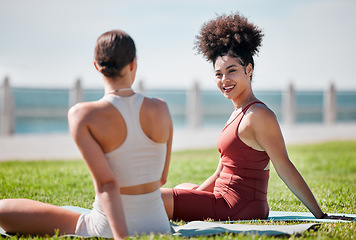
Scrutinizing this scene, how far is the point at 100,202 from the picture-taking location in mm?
2701

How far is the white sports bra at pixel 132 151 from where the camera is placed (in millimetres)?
2729

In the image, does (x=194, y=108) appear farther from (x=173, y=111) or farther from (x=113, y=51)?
(x=113, y=51)

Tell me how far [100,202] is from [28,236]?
2.96 ft

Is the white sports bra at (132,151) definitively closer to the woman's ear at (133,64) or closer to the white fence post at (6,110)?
the woman's ear at (133,64)

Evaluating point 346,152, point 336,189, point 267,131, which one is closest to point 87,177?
point 336,189

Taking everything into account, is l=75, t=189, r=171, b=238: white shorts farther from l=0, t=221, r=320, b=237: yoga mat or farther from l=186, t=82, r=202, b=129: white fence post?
l=186, t=82, r=202, b=129: white fence post

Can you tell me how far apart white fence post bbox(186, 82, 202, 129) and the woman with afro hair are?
663 inches

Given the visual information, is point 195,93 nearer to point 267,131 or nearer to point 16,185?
point 16,185

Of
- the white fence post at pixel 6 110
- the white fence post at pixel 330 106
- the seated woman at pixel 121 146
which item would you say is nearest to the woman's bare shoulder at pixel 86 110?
the seated woman at pixel 121 146

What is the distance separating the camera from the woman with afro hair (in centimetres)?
358

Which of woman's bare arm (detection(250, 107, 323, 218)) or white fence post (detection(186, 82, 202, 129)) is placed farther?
white fence post (detection(186, 82, 202, 129))

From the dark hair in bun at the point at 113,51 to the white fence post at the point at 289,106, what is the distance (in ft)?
69.0

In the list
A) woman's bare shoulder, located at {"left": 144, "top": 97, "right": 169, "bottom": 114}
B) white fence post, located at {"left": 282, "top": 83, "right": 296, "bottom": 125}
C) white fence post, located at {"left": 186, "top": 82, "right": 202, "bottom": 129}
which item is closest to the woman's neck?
woman's bare shoulder, located at {"left": 144, "top": 97, "right": 169, "bottom": 114}

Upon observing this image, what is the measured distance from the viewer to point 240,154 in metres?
3.68
